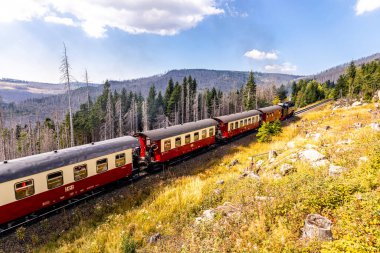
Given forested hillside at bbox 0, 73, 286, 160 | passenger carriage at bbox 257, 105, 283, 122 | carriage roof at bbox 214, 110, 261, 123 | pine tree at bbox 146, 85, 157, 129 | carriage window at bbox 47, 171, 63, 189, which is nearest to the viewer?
carriage window at bbox 47, 171, 63, 189

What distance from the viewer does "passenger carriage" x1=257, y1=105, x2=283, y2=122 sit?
41.3 m

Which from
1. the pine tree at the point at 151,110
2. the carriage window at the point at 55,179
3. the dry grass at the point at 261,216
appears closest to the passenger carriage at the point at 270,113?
the dry grass at the point at 261,216

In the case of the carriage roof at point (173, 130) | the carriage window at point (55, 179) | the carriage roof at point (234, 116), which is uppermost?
the carriage roof at point (234, 116)

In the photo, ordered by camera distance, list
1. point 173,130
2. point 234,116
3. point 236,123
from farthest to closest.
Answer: point 234,116, point 236,123, point 173,130

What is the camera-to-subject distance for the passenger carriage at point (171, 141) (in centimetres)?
2000

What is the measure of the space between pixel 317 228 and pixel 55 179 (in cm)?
1270

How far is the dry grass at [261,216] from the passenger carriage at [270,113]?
27885 millimetres

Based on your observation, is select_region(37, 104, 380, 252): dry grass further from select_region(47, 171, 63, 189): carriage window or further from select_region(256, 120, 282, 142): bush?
select_region(256, 120, 282, 142): bush

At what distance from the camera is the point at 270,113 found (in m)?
43.3

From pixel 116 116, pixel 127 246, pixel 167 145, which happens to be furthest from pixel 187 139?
pixel 116 116

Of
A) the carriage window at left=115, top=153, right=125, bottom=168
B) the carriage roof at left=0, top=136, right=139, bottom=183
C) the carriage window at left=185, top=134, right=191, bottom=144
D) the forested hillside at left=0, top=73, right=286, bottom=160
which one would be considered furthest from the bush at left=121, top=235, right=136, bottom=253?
the forested hillside at left=0, top=73, right=286, bottom=160

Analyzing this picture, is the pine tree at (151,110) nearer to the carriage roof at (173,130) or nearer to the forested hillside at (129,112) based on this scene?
the forested hillside at (129,112)

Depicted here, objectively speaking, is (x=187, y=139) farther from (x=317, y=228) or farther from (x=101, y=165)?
(x=317, y=228)

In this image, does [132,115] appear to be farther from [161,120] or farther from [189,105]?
[189,105]
